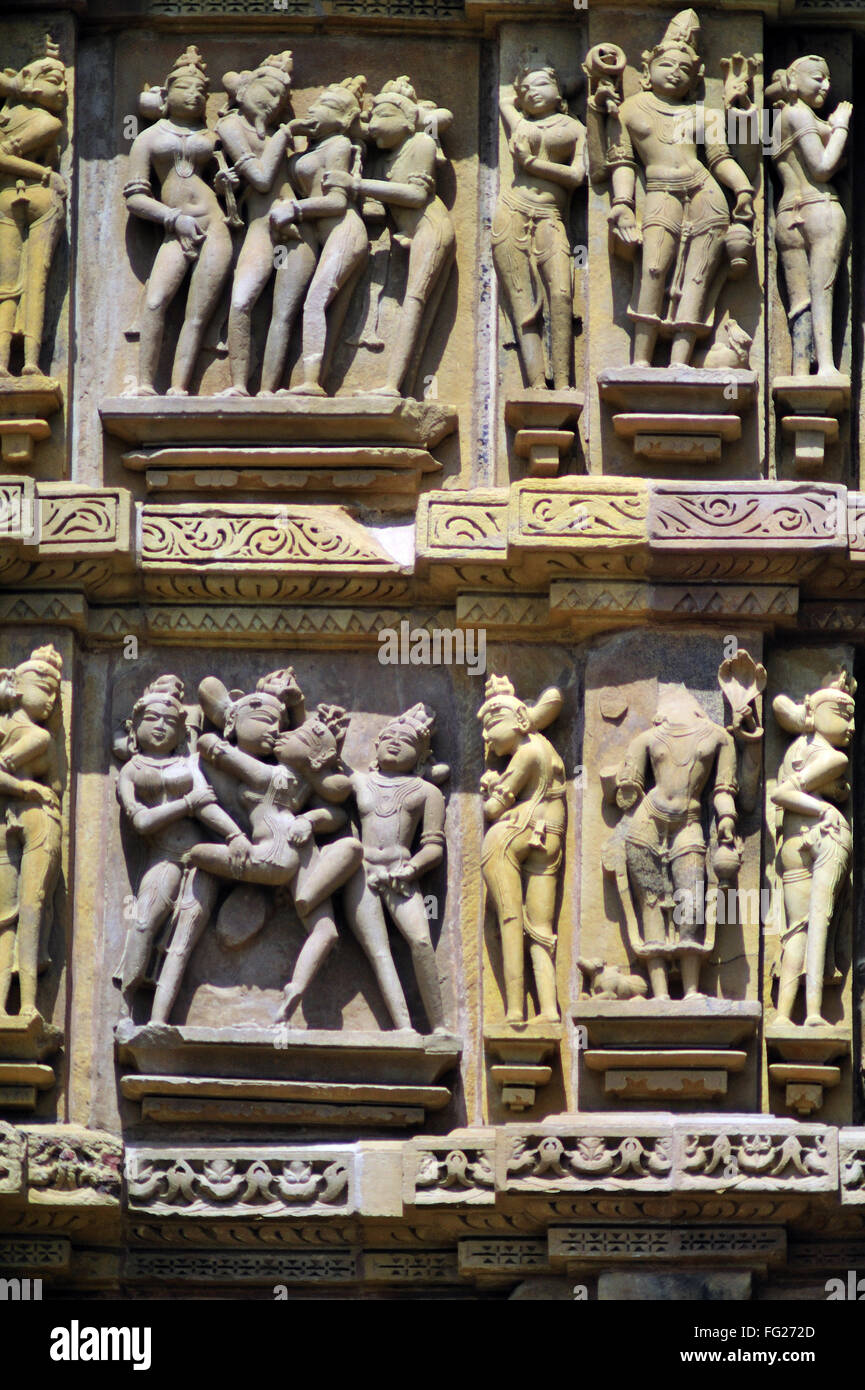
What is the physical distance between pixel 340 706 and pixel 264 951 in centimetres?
99

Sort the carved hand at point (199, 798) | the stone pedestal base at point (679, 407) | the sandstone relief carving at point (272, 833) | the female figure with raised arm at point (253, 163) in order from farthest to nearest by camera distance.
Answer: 1. the female figure with raised arm at point (253, 163)
2. the stone pedestal base at point (679, 407)
3. the carved hand at point (199, 798)
4. the sandstone relief carving at point (272, 833)

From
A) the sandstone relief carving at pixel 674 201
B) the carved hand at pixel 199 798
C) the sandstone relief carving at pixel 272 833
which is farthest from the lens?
the sandstone relief carving at pixel 674 201

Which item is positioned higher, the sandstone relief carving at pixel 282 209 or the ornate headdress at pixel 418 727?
the sandstone relief carving at pixel 282 209

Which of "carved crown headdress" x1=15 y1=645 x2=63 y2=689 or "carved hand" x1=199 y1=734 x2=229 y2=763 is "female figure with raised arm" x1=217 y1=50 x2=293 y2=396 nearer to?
"carved crown headdress" x1=15 y1=645 x2=63 y2=689

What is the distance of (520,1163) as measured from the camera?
43.7 ft

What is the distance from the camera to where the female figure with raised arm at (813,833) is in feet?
44.7

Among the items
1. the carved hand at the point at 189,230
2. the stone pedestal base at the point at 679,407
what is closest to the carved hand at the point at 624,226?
the stone pedestal base at the point at 679,407

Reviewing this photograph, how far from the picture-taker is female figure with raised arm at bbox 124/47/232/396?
47.1 ft

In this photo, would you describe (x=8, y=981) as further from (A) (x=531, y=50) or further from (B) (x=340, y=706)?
(A) (x=531, y=50)

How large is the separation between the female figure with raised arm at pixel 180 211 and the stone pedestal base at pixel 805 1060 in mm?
3342

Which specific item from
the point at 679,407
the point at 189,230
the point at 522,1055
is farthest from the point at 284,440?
the point at 522,1055

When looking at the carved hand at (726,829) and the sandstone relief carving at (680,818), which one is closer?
the sandstone relief carving at (680,818)

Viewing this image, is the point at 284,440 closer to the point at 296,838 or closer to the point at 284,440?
the point at 284,440

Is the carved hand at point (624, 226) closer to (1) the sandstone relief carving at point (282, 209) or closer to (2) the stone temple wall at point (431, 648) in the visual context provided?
(2) the stone temple wall at point (431, 648)
